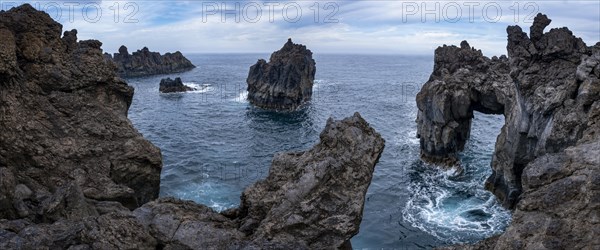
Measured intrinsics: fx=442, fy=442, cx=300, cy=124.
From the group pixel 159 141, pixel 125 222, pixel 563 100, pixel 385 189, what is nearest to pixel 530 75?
pixel 563 100

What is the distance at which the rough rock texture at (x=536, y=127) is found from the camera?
38.9 feet

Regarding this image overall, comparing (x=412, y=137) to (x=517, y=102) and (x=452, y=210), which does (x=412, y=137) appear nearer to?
(x=452, y=210)

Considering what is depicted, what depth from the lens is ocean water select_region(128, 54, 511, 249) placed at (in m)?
42.9

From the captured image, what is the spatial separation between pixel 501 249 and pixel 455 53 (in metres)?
67.7

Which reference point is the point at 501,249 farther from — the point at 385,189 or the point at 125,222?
the point at 385,189

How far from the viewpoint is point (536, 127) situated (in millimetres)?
40844

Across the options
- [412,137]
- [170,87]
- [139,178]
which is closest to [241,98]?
[170,87]

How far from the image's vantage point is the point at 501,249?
12273 mm

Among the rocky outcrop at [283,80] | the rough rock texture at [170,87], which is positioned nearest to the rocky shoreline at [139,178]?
the rocky outcrop at [283,80]

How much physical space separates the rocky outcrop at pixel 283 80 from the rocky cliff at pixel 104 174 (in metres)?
81.4

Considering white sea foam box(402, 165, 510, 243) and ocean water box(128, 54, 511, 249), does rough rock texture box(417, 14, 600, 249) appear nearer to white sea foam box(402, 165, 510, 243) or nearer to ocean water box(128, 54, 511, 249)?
white sea foam box(402, 165, 510, 243)

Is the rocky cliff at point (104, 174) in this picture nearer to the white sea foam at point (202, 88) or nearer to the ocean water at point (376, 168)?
the ocean water at point (376, 168)

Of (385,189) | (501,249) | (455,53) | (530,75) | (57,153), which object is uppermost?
(455,53)

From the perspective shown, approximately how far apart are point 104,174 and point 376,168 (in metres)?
45.4
